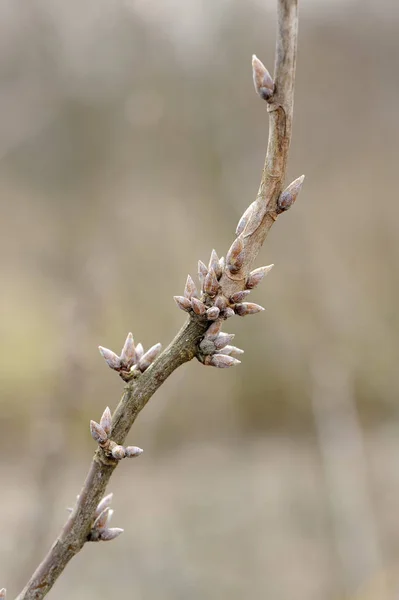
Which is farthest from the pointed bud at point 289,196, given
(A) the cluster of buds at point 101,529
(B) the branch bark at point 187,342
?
(A) the cluster of buds at point 101,529

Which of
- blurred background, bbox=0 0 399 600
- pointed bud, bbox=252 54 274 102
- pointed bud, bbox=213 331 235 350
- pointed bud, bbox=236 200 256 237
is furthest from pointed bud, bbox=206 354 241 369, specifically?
blurred background, bbox=0 0 399 600

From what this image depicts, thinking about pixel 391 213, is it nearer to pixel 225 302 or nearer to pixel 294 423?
pixel 294 423

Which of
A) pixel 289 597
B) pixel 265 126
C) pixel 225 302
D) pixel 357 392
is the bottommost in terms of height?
pixel 225 302

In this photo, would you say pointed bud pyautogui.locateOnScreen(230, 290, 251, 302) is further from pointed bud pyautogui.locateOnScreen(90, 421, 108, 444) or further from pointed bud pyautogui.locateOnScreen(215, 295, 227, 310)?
pointed bud pyautogui.locateOnScreen(90, 421, 108, 444)

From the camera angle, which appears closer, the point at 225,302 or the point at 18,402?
the point at 225,302

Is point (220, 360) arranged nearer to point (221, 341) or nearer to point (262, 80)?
point (221, 341)

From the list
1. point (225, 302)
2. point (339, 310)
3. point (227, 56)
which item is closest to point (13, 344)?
point (339, 310)

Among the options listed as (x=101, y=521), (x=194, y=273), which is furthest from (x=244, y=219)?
(x=194, y=273)

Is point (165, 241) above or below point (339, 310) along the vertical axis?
above
